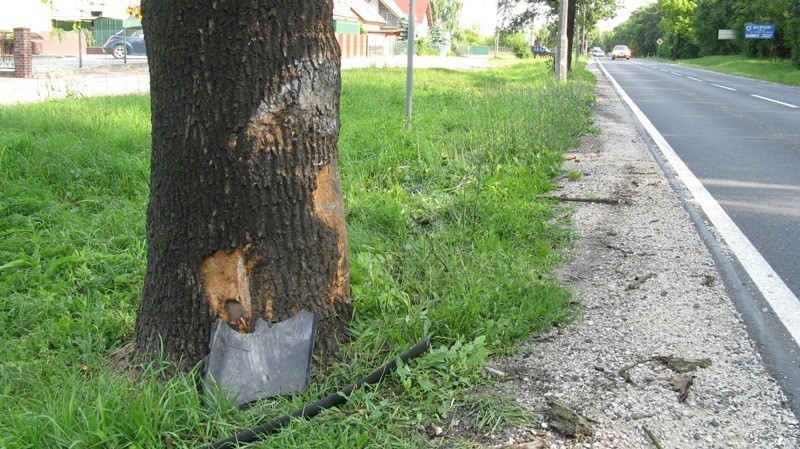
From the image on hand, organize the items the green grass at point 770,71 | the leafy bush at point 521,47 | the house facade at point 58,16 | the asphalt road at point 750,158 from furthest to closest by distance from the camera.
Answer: the leafy bush at point 521,47
the green grass at point 770,71
the house facade at point 58,16
the asphalt road at point 750,158

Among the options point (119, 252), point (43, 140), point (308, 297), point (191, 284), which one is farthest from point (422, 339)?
point (43, 140)

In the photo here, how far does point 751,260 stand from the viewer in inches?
191

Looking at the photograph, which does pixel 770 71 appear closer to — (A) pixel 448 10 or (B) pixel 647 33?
(B) pixel 647 33

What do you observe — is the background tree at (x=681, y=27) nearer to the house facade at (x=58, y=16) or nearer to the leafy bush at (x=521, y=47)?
the leafy bush at (x=521, y=47)

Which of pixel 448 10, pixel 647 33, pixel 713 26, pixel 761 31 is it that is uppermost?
pixel 448 10

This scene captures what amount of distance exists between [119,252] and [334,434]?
8.53 ft

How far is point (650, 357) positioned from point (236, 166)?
198cm

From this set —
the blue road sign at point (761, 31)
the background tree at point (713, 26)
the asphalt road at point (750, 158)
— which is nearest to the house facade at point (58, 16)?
the asphalt road at point (750, 158)

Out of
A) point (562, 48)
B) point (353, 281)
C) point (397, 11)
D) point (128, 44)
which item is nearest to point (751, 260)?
point (353, 281)

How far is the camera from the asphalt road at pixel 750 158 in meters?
5.51

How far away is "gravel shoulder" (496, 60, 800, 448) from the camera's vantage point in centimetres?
276

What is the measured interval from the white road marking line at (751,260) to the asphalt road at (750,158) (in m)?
0.06

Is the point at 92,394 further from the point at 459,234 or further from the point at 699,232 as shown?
the point at 699,232

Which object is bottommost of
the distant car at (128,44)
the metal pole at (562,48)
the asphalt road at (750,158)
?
the asphalt road at (750,158)
